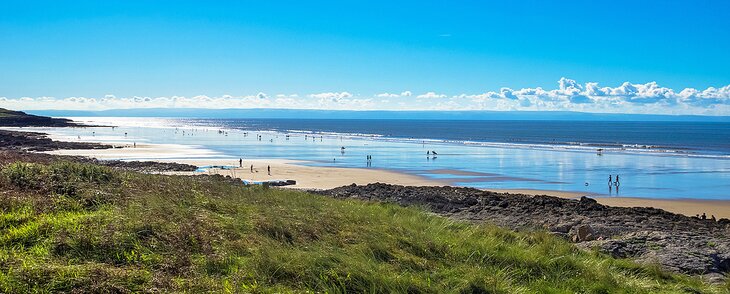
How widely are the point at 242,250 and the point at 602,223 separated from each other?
14020 millimetres

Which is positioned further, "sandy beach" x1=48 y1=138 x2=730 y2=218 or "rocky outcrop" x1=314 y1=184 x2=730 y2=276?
"sandy beach" x1=48 y1=138 x2=730 y2=218

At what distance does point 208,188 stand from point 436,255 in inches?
222

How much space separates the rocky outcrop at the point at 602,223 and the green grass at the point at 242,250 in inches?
73.1

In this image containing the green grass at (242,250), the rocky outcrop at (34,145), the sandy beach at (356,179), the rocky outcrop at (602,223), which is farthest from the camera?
the rocky outcrop at (34,145)

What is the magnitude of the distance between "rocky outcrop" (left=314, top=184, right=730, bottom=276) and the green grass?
6.09 feet

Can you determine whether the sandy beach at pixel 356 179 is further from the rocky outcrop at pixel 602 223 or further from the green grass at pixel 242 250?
the green grass at pixel 242 250

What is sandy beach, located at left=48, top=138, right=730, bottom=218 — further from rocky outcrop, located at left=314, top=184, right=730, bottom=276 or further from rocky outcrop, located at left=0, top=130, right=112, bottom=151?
rocky outcrop, located at left=314, top=184, right=730, bottom=276

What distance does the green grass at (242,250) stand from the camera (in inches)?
255

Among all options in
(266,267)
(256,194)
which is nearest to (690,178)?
(256,194)

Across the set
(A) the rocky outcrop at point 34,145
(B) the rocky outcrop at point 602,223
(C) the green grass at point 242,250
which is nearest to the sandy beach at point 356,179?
(A) the rocky outcrop at point 34,145

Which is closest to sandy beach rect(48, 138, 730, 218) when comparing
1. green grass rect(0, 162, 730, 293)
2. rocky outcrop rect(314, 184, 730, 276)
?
rocky outcrop rect(314, 184, 730, 276)

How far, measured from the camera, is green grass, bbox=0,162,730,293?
21.2 feet

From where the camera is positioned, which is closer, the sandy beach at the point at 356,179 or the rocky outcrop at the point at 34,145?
the sandy beach at the point at 356,179

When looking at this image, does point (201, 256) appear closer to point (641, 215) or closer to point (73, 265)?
point (73, 265)
